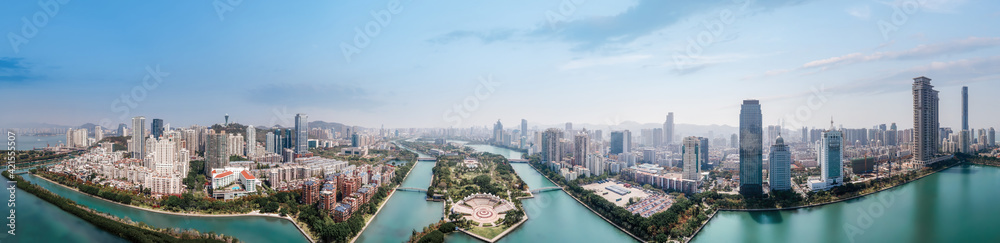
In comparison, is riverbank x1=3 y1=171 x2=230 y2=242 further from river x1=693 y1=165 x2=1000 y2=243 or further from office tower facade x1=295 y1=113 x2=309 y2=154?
office tower facade x1=295 y1=113 x2=309 y2=154

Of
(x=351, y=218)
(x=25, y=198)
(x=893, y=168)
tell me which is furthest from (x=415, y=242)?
(x=893, y=168)

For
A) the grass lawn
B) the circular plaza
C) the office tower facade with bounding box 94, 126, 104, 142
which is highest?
the office tower facade with bounding box 94, 126, 104, 142

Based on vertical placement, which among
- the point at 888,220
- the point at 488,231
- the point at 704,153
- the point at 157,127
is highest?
the point at 157,127

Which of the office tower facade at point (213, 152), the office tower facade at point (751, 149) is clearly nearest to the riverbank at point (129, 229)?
the office tower facade at point (213, 152)

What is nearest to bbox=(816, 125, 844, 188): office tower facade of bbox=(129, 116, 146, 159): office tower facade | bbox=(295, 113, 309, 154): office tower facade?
bbox=(295, 113, 309, 154): office tower facade

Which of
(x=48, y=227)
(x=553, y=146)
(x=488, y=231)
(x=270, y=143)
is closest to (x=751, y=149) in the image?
(x=488, y=231)

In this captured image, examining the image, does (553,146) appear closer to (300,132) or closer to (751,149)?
(751,149)

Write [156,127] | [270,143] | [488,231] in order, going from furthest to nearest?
[270,143]
[156,127]
[488,231]

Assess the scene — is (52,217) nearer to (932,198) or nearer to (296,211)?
(296,211)
